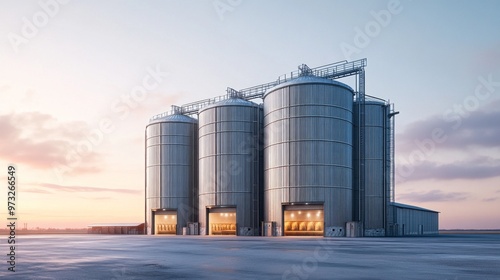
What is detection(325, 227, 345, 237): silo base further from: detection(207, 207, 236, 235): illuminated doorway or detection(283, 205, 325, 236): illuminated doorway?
detection(207, 207, 236, 235): illuminated doorway

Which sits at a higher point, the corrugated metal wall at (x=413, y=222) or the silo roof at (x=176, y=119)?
the silo roof at (x=176, y=119)

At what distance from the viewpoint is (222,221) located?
6894 cm

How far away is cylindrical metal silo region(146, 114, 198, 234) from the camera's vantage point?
75750mm

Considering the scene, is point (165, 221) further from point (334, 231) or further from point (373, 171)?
point (373, 171)

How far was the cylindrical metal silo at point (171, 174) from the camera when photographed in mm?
75750

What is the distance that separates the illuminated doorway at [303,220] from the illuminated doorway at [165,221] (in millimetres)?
25773

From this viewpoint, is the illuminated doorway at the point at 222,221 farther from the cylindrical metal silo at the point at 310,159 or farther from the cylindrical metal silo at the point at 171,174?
the cylindrical metal silo at the point at 310,159

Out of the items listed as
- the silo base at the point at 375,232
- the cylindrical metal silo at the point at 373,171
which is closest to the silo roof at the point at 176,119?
the cylindrical metal silo at the point at 373,171

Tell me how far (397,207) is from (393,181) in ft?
17.1

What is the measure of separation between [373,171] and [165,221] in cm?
3954

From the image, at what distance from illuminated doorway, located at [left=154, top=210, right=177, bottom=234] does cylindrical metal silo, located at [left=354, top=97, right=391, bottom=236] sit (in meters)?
34.2

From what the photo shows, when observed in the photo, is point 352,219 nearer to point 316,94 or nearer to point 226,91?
point 316,94

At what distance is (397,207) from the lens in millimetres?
69062

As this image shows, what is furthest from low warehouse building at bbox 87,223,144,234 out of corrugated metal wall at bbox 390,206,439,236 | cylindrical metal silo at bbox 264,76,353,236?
corrugated metal wall at bbox 390,206,439,236
